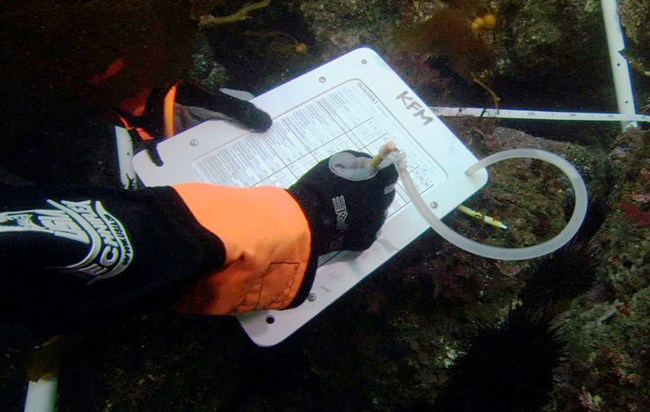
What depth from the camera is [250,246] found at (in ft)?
3.96

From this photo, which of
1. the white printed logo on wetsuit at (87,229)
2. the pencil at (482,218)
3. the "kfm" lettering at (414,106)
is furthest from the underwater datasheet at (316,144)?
the white printed logo on wetsuit at (87,229)

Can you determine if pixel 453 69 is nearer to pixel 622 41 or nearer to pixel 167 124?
pixel 622 41

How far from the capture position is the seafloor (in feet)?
6.19

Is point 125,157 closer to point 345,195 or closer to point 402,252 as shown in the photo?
point 345,195

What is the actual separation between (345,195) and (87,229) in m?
0.87

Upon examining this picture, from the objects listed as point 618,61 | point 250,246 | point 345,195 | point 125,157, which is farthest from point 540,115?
point 125,157

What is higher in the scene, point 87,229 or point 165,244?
point 87,229

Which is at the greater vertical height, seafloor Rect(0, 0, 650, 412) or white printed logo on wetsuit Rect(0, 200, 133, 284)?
white printed logo on wetsuit Rect(0, 200, 133, 284)

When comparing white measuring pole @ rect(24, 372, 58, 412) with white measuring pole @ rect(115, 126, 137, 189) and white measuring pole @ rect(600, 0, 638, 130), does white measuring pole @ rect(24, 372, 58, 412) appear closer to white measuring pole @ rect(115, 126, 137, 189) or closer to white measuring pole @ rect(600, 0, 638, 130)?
white measuring pole @ rect(115, 126, 137, 189)

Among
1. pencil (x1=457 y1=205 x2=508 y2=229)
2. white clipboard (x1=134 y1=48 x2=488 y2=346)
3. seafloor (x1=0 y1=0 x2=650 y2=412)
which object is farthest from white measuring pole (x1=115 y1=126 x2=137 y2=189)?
pencil (x1=457 y1=205 x2=508 y2=229)

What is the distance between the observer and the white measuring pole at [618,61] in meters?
2.71

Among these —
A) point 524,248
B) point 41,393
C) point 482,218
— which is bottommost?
point 482,218

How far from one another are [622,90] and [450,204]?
181cm

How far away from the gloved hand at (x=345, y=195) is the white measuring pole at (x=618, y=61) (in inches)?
86.0
